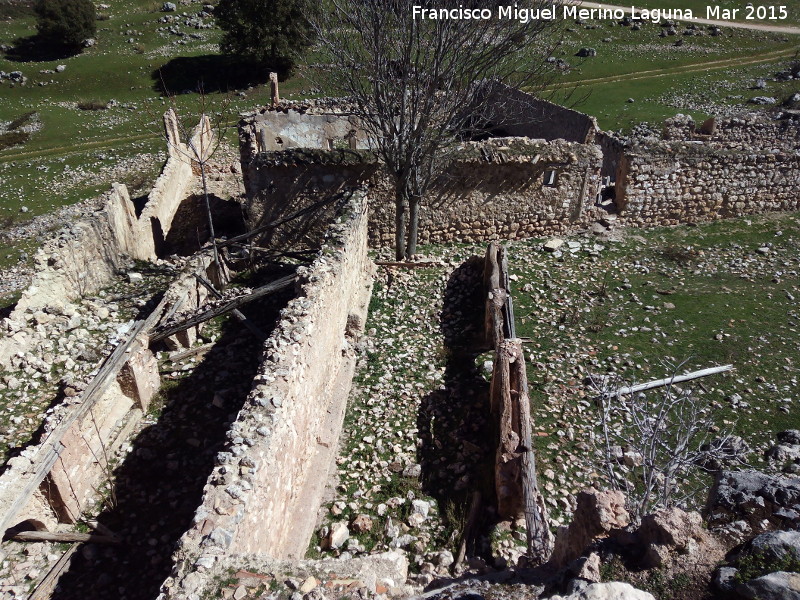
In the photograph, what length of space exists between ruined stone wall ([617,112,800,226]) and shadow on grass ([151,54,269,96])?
26.9m

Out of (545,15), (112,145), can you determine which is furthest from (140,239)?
(112,145)

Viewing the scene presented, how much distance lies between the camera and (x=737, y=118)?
56.7 ft

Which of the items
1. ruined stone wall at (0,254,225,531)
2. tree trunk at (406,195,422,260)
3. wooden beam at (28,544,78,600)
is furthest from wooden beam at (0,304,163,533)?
tree trunk at (406,195,422,260)

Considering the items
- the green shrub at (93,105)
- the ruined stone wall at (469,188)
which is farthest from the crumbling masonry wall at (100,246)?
the green shrub at (93,105)

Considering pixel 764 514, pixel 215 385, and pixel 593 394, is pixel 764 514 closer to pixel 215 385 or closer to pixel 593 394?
pixel 593 394

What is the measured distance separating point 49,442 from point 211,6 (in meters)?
47.1

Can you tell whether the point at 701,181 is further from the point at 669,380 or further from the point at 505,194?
the point at 669,380

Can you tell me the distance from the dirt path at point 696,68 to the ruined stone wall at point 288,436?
24144 millimetres

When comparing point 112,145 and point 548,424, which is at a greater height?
point 112,145

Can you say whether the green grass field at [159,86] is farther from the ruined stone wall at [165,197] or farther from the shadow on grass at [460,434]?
the shadow on grass at [460,434]

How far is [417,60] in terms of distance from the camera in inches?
357

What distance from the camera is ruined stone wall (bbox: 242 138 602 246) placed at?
1120cm

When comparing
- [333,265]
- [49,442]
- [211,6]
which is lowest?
[49,442]

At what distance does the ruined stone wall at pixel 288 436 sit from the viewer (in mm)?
4277
